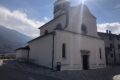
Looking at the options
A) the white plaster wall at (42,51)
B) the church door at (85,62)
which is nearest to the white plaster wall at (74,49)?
the church door at (85,62)

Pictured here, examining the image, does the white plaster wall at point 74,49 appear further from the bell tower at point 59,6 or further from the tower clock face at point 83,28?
the bell tower at point 59,6

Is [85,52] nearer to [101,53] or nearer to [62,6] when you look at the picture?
[101,53]

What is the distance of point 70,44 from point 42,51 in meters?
4.72

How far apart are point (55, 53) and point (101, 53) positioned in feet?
38.1

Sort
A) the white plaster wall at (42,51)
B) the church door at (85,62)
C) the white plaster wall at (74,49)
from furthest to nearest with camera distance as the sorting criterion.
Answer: the church door at (85,62), the white plaster wall at (42,51), the white plaster wall at (74,49)

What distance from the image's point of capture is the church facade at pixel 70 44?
18.9 metres

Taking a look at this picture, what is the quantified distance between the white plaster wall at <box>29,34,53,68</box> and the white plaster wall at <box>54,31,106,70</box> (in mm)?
1392

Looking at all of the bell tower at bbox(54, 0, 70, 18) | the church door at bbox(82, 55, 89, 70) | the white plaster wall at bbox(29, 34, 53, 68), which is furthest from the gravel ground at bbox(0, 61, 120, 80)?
the bell tower at bbox(54, 0, 70, 18)

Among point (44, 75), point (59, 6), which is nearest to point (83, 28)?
point (59, 6)

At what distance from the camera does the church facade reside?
18.9 m

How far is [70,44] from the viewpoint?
784 inches

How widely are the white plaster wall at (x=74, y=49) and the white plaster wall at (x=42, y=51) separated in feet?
4.57

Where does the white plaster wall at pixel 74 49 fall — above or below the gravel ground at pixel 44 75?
above

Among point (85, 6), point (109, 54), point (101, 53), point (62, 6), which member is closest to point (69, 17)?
point (85, 6)
